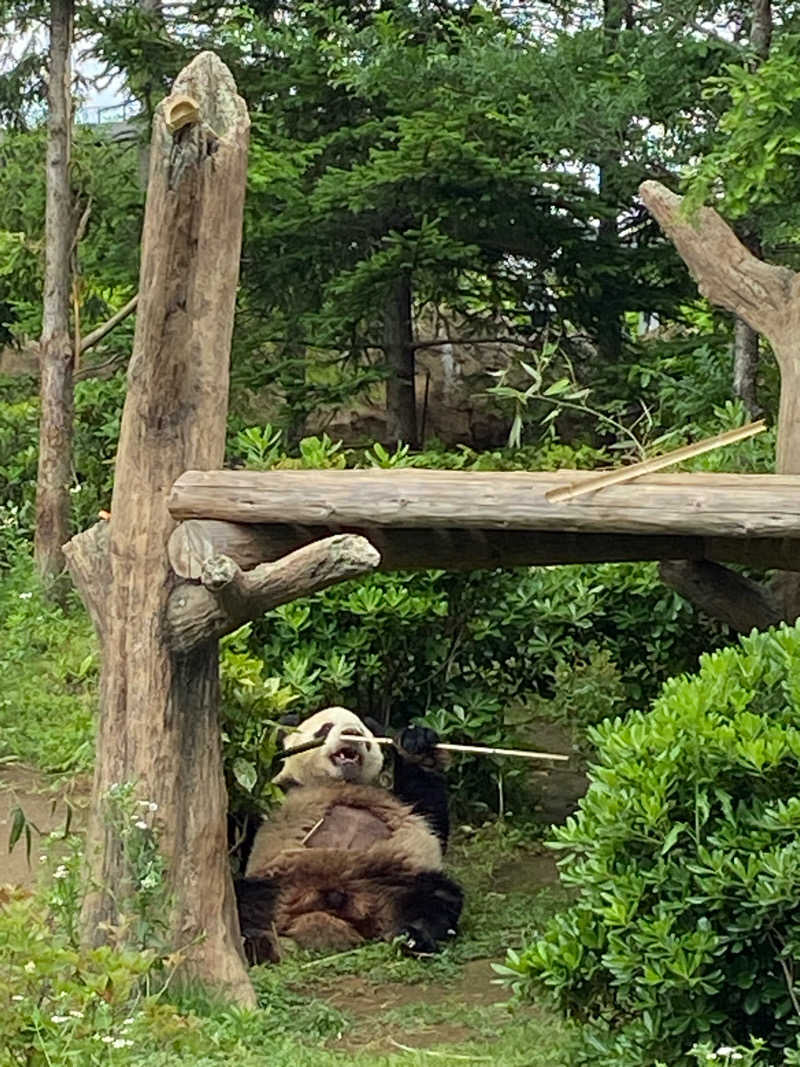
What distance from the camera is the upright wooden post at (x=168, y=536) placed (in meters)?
4.58

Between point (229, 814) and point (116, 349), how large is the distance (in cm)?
724

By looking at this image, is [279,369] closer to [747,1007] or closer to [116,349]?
[116,349]

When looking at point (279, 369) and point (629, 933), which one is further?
point (279, 369)

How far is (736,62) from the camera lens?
8.45 m

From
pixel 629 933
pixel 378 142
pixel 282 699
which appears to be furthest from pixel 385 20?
pixel 629 933

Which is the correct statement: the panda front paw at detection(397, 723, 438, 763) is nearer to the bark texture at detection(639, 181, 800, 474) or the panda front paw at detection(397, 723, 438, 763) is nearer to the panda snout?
the panda snout

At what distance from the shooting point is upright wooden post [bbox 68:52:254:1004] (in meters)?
4.58

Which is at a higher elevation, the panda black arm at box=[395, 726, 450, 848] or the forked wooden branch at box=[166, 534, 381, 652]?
the forked wooden branch at box=[166, 534, 381, 652]

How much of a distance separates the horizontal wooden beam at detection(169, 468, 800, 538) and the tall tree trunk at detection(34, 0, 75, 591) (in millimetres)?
6394

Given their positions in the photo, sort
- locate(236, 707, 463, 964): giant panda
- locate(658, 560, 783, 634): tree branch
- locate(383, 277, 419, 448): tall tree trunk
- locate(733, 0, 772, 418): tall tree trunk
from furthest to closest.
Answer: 1. locate(383, 277, 419, 448): tall tree trunk
2. locate(733, 0, 772, 418): tall tree trunk
3. locate(658, 560, 783, 634): tree branch
4. locate(236, 707, 463, 964): giant panda

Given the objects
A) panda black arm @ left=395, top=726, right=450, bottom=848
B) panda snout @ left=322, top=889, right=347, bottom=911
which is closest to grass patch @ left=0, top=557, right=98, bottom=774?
panda black arm @ left=395, top=726, right=450, bottom=848

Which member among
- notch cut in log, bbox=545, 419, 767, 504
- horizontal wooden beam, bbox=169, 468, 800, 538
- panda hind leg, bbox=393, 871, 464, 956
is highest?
notch cut in log, bbox=545, 419, 767, 504

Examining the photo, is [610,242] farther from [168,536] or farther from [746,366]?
[168,536]

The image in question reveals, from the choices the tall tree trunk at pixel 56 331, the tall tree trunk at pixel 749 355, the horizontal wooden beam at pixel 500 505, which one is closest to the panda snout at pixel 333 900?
the horizontal wooden beam at pixel 500 505
